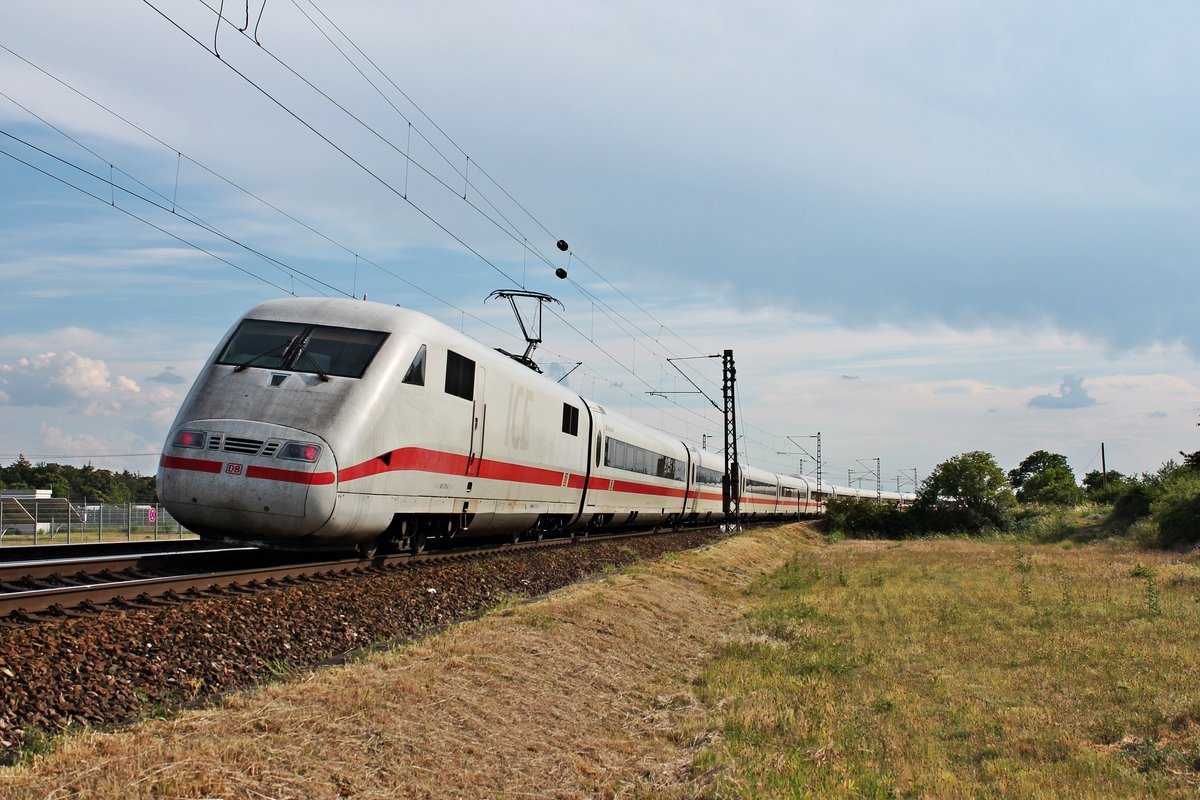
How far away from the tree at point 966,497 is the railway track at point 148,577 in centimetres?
5143

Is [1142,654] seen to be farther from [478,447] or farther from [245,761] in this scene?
[245,761]

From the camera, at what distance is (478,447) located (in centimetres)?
1612

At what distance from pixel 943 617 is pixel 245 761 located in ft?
45.2

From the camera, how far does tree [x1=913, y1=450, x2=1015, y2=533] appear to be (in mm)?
60125

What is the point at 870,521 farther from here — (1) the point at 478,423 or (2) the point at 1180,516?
(1) the point at 478,423

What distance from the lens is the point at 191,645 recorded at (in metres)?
7.66

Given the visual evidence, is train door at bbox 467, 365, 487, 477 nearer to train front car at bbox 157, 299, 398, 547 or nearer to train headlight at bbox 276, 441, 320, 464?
train front car at bbox 157, 299, 398, 547

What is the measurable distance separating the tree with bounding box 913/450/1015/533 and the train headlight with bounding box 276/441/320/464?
54.6 m

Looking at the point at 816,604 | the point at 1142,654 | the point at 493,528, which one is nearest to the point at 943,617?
the point at 816,604

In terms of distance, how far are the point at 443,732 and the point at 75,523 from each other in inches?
1248

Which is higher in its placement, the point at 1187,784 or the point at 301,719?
the point at 301,719

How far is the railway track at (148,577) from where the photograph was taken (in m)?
8.24

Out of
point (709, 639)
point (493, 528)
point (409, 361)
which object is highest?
point (409, 361)

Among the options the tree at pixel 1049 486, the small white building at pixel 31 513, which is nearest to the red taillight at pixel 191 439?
the small white building at pixel 31 513
